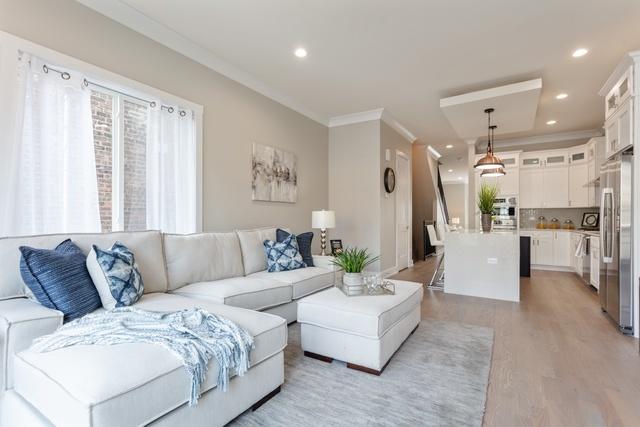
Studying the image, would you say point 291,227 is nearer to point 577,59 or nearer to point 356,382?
point 356,382

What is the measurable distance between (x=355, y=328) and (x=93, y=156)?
96.7 inches

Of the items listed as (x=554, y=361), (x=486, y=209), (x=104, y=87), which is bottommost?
(x=554, y=361)

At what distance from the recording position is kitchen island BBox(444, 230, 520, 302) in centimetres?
423

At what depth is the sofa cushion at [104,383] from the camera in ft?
3.71

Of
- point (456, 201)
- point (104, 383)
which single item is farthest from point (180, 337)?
point (456, 201)

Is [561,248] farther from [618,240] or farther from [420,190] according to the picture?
[618,240]

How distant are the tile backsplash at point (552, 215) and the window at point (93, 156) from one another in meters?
6.96

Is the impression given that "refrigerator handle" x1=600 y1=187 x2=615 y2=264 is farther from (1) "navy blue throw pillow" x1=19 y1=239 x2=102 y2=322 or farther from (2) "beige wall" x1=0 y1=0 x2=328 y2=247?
(1) "navy blue throw pillow" x1=19 y1=239 x2=102 y2=322

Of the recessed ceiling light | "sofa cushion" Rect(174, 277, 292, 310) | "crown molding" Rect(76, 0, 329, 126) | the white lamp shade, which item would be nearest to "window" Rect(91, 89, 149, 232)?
"crown molding" Rect(76, 0, 329, 126)

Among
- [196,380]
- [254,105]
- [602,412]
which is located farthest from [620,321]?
[254,105]

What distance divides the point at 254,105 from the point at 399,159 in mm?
3288

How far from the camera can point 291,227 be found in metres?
4.83

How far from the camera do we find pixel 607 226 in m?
3.36

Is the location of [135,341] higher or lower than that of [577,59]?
lower
